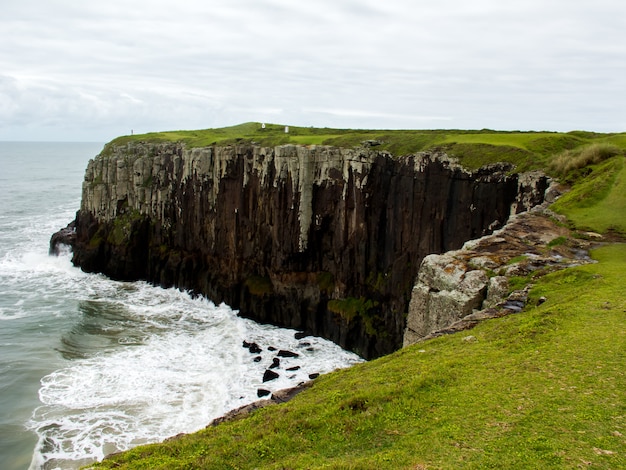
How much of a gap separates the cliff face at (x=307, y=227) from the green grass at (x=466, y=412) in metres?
18.6

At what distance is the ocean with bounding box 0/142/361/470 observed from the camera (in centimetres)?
2428

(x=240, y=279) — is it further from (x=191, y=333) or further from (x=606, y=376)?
(x=606, y=376)

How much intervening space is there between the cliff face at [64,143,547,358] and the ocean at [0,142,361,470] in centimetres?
234

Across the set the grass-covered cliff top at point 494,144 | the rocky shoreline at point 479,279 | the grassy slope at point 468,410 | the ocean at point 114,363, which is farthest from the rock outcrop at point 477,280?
the ocean at point 114,363

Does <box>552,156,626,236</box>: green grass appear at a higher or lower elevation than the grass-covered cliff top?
lower

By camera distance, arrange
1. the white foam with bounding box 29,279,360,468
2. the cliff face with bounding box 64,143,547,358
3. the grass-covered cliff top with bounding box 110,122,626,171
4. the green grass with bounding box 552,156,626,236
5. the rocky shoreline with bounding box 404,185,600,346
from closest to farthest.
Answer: the rocky shoreline with bounding box 404,185,600,346, the green grass with bounding box 552,156,626,236, the white foam with bounding box 29,279,360,468, the grass-covered cliff top with bounding box 110,122,626,171, the cliff face with bounding box 64,143,547,358

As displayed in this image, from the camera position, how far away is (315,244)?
41906 millimetres

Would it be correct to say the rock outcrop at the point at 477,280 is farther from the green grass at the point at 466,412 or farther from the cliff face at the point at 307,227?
the cliff face at the point at 307,227

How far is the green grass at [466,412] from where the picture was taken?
7750mm

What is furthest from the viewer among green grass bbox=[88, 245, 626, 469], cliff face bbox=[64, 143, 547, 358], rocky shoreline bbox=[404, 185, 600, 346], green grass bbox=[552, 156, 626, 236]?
cliff face bbox=[64, 143, 547, 358]

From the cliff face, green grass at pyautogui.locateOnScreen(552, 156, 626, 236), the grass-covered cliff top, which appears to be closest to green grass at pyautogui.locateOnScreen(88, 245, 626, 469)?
green grass at pyautogui.locateOnScreen(552, 156, 626, 236)

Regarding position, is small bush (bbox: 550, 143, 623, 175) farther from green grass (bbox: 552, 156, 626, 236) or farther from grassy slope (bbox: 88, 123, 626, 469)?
grassy slope (bbox: 88, 123, 626, 469)

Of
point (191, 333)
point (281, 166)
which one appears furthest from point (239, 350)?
point (281, 166)

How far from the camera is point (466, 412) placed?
8.92 m
